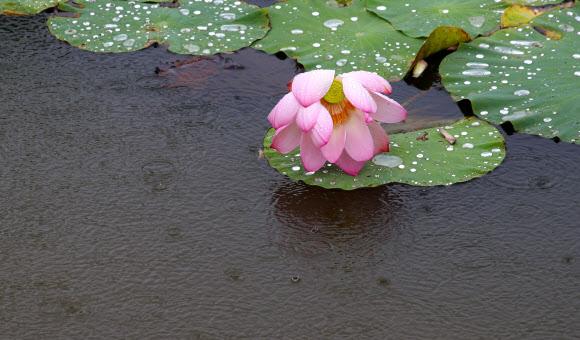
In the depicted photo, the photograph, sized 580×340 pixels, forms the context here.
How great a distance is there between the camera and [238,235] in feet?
3.89

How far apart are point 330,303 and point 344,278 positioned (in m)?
0.07

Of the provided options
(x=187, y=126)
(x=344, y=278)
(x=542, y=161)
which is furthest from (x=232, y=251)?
(x=542, y=161)

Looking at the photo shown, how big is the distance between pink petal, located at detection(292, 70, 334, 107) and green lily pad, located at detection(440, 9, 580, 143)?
465 mm

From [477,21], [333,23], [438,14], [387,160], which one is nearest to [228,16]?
[333,23]

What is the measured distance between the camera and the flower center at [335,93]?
1.31m

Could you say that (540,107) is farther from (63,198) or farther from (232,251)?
(63,198)

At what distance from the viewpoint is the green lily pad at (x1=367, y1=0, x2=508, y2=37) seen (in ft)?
6.07

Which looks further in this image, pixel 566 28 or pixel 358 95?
pixel 566 28

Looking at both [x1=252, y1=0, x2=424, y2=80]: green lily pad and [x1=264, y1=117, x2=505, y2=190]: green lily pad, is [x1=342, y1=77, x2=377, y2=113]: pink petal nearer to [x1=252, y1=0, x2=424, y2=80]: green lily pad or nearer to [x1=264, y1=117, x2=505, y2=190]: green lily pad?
[x1=264, y1=117, x2=505, y2=190]: green lily pad

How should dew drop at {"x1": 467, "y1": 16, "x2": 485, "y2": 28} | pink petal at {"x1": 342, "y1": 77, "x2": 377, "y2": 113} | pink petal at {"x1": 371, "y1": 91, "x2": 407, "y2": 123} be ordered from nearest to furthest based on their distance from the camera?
pink petal at {"x1": 342, "y1": 77, "x2": 377, "y2": 113}
pink petal at {"x1": 371, "y1": 91, "x2": 407, "y2": 123}
dew drop at {"x1": 467, "y1": 16, "x2": 485, "y2": 28}

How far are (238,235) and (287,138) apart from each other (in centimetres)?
27

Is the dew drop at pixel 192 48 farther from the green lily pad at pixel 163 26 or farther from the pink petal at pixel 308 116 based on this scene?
the pink petal at pixel 308 116

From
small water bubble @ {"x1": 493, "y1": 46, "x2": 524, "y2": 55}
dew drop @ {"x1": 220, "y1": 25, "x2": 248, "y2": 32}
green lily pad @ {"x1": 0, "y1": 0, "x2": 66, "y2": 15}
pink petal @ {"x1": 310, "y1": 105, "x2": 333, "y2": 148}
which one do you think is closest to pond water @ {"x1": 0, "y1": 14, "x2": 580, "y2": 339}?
pink petal @ {"x1": 310, "y1": 105, "x2": 333, "y2": 148}

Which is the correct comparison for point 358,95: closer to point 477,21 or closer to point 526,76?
point 526,76
